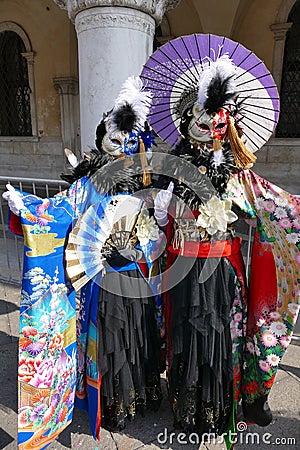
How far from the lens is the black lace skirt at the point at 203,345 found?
1699 millimetres

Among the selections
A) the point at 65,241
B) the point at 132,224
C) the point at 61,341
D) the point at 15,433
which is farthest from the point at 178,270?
the point at 15,433

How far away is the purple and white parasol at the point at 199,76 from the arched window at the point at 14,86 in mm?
8603

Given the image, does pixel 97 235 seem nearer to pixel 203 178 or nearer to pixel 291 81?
pixel 203 178

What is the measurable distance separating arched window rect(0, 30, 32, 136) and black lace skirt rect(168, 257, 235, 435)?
29.9 ft

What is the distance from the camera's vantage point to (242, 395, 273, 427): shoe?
6.10ft

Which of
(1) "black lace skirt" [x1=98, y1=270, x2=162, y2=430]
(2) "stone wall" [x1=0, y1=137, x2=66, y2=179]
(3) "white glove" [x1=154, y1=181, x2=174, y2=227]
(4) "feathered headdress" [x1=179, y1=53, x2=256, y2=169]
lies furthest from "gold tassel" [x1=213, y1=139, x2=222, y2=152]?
(2) "stone wall" [x1=0, y1=137, x2=66, y2=179]

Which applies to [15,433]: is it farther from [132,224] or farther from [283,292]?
[283,292]

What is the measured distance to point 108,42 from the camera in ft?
9.59

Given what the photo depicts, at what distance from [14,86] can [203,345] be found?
32.1 ft

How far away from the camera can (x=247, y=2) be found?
6648 mm

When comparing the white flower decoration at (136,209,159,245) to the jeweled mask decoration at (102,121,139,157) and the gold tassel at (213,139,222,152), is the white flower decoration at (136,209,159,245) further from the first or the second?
the gold tassel at (213,139,222,152)

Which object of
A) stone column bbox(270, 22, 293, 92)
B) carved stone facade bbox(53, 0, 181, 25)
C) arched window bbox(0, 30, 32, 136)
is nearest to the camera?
carved stone facade bbox(53, 0, 181, 25)

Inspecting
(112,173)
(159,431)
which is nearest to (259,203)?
(112,173)

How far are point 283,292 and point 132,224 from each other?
0.84 meters
